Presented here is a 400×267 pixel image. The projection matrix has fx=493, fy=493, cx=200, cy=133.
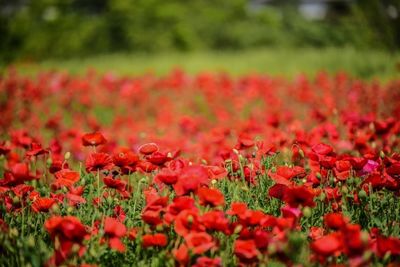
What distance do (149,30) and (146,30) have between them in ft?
0.37

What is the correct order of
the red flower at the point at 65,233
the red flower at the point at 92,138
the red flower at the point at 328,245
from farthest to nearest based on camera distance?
the red flower at the point at 92,138 < the red flower at the point at 65,233 < the red flower at the point at 328,245

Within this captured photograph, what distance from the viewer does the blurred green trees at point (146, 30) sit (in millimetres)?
16094

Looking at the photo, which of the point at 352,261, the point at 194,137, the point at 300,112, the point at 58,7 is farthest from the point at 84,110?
the point at 58,7

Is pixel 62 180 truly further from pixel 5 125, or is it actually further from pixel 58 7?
pixel 58 7

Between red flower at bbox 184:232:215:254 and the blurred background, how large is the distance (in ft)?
42.4

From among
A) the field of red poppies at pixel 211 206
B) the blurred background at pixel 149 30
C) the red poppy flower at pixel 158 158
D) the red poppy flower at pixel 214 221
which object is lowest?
the blurred background at pixel 149 30

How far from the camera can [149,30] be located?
18531 millimetres

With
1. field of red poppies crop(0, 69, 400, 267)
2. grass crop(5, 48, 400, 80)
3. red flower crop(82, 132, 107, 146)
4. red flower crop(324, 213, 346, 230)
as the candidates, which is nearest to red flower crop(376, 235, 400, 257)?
field of red poppies crop(0, 69, 400, 267)

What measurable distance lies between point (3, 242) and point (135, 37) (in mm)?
17100

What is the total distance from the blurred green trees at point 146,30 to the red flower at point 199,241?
12.9 m

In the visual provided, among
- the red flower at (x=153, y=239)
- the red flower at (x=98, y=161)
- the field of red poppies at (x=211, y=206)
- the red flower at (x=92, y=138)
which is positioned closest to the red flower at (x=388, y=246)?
the field of red poppies at (x=211, y=206)

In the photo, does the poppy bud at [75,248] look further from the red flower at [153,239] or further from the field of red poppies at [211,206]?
the red flower at [153,239]

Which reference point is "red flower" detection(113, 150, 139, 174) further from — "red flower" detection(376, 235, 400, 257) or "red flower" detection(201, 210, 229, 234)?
"red flower" detection(376, 235, 400, 257)

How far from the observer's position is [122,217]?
6.04ft
